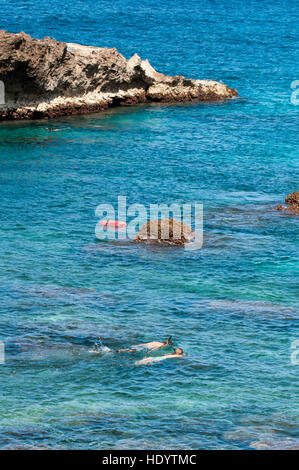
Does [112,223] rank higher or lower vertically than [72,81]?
lower

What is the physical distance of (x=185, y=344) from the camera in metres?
33.9

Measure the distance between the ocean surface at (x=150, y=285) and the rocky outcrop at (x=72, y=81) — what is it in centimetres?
213

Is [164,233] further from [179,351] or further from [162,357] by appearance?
[162,357]

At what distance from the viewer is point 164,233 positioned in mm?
46250

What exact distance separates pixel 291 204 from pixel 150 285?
16374mm

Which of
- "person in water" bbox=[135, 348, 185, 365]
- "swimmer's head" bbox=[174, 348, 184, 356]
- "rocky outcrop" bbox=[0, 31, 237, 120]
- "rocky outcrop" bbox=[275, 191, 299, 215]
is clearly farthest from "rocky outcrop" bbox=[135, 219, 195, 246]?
"rocky outcrop" bbox=[0, 31, 237, 120]

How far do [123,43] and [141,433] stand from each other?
90247 mm

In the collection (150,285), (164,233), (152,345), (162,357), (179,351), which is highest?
(164,233)

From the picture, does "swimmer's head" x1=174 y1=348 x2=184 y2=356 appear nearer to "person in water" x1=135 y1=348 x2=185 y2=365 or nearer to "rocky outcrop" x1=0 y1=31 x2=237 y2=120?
"person in water" x1=135 y1=348 x2=185 y2=365

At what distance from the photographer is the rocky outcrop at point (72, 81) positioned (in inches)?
2753

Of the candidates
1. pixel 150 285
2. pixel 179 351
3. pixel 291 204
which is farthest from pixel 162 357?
pixel 291 204

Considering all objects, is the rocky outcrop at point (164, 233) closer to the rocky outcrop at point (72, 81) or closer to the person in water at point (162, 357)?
the person in water at point (162, 357)

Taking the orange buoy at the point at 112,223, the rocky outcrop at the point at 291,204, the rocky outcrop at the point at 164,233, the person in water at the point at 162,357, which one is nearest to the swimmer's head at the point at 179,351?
the person in water at the point at 162,357
